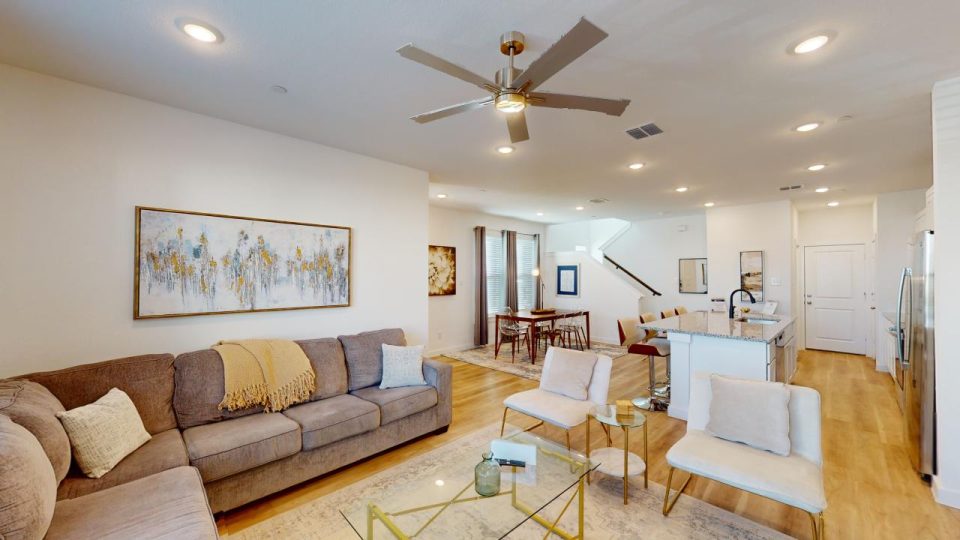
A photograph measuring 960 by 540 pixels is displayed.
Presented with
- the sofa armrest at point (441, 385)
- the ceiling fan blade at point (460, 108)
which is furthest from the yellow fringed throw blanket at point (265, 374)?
the ceiling fan blade at point (460, 108)

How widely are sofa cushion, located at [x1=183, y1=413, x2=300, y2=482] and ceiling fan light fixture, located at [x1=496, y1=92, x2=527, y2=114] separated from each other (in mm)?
2337

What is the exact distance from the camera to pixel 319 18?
1.83m

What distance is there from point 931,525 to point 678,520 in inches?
57.4

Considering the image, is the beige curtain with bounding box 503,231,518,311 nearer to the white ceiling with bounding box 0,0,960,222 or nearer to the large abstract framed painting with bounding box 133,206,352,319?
the white ceiling with bounding box 0,0,960,222

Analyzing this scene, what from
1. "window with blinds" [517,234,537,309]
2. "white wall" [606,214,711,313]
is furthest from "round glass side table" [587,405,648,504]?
"white wall" [606,214,711,313]

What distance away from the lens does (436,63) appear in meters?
1.61

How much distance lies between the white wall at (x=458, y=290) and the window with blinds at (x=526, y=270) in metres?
1.11

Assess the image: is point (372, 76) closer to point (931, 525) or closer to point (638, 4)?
point (638, 4)

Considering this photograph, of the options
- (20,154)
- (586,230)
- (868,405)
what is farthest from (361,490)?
(586,230)

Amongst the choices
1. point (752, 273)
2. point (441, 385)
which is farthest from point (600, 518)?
point (752, 273)

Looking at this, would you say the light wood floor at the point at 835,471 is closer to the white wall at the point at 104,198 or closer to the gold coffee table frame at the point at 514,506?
the gold coffee table frame at the point at 514,506

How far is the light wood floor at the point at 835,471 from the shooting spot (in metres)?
2.25

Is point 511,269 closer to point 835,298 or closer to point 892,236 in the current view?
point 835,298

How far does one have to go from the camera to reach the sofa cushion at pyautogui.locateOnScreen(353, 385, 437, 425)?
9.72 ft
